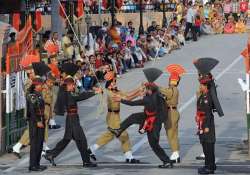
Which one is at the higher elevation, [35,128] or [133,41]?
[133,41]

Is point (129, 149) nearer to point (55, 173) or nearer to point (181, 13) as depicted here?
point (55, 173)

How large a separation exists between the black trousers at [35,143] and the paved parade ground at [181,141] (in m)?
0.24

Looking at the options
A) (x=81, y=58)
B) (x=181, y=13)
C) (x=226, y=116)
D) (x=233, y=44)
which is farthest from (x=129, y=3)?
(x=226, y=116)

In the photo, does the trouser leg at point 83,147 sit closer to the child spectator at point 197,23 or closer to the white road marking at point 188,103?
the white road marking at point 188,103

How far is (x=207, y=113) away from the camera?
14.6 meters

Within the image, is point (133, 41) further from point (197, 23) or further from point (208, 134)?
point (208, 134)

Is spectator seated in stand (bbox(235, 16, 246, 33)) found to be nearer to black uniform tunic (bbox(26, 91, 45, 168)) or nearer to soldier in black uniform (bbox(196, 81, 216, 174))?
soldier in black uniform (bbox(196, 81, 216, 174))

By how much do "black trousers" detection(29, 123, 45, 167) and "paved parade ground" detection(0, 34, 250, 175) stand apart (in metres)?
0.24

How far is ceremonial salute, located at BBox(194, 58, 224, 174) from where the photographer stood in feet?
47.6

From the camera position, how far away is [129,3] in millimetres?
45000

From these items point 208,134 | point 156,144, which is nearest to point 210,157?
point 208,134

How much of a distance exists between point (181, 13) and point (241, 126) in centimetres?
2257

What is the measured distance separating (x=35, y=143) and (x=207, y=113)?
3.02 m

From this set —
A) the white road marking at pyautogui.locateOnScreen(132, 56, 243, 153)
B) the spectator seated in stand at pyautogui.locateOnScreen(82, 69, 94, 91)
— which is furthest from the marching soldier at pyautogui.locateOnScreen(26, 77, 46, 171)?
the spectator seated in stand at pyautogui.locateOnScreen(82, 69, 94, 91)
